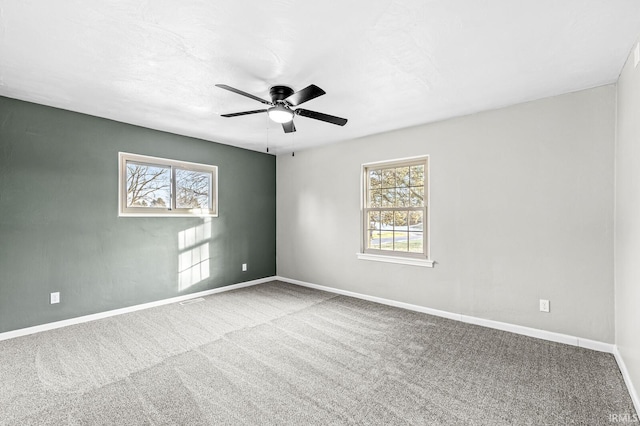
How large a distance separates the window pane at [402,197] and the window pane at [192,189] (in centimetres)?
293

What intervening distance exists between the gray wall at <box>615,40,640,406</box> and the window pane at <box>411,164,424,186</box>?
6.27 ft

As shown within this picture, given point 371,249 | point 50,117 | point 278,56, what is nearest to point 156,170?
point 50,117

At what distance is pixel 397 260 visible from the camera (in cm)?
431

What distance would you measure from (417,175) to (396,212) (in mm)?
595

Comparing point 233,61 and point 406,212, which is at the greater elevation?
point 233,61

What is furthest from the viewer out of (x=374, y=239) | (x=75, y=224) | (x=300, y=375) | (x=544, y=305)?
(x=374, y=239)

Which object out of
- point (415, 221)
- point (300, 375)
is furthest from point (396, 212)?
point (300, 375)

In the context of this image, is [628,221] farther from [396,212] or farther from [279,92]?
[279,92]

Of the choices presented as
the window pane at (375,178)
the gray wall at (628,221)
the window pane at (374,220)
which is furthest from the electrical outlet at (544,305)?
the window pane at (375,178)

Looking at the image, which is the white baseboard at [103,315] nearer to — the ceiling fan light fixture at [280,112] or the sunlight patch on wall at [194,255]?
the sunlight patch on wall at [194,255]

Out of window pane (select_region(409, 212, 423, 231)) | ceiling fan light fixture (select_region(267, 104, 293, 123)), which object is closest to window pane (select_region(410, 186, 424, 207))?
window pane (select_region(409, 212, 423, 231))

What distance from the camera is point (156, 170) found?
14.3ft

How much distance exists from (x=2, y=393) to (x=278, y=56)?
10.3 ft

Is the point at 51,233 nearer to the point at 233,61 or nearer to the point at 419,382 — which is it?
the point at 233,61
